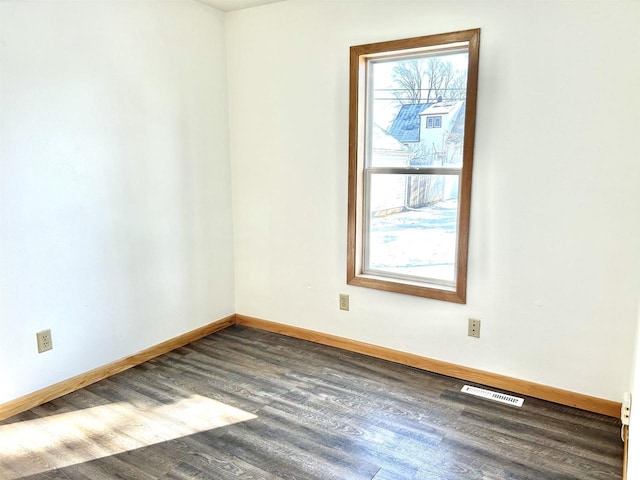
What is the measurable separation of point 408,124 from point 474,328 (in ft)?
4.38

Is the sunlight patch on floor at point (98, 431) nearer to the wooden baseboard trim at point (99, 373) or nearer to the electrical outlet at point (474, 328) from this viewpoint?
the wooden baseboard trim at point (99, 373)

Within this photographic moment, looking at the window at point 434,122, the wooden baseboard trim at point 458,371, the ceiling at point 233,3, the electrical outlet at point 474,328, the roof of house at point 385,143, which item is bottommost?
the wooden baseboard trim at point 458,371

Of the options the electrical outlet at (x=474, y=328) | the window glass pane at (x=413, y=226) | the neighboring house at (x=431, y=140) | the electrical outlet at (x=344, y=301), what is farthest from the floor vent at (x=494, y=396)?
the neighboring house at (x=431, y=140)

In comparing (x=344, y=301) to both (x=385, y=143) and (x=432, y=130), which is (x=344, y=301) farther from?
(x=432, y=130)

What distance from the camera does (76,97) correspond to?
2.57 metres

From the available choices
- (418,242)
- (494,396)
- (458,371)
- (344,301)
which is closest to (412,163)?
(418,242)

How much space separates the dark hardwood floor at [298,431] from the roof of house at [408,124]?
1.50 metres

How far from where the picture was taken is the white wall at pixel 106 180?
2373 millimetres

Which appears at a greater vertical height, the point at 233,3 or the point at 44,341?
the point at 233,3

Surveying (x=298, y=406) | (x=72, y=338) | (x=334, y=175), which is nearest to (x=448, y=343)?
(x=298, y=406)

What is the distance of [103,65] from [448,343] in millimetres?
2683

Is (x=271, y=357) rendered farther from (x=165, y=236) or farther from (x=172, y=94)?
(x=172, y=94)

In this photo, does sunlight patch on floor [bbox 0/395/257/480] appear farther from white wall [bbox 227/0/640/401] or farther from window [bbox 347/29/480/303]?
window [bbox 347/29/480/303]

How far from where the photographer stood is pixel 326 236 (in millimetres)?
3270
